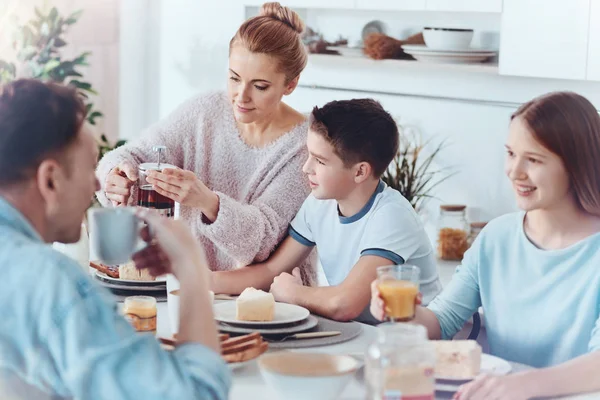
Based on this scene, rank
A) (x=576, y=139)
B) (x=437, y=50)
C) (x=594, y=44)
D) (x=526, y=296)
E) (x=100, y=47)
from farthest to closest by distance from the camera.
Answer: (x=100, y=47)
(x=437, y=50)
(x=594, y=44)
(x=526, y=296)
(x=576, y=139)

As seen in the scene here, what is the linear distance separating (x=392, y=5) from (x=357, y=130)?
146cm

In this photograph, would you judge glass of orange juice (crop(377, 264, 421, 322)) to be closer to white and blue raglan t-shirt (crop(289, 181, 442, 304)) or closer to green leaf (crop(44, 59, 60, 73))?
white and blue raglan t-shirt (crop(289, 181, 442, 304))

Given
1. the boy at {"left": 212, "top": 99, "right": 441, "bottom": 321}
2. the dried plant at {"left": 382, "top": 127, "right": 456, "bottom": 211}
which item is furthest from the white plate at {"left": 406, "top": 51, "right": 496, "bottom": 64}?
the boy at {"left": 212, "top": 99, "right": 441, "bottom": 321}

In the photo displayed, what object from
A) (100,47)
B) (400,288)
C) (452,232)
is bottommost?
(452,232)

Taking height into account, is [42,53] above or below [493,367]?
above

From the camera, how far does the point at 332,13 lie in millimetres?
4320

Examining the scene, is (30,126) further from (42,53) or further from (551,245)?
(42,53)

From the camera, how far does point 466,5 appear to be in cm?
360

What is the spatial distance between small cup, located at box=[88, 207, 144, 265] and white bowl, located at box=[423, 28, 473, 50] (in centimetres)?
229

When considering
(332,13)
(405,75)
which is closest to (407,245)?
(405,75)

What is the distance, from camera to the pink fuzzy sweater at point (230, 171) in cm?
256

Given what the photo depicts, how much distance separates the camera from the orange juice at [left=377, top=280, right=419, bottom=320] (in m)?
1.81

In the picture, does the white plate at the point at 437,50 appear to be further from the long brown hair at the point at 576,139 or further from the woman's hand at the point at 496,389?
the woman's hand at the point at 496,389

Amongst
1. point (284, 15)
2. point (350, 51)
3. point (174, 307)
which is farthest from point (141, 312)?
point (350, 51)
